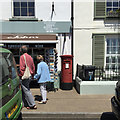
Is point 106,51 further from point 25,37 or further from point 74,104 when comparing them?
point 25,37

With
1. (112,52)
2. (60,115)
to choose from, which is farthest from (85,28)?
(60,115)

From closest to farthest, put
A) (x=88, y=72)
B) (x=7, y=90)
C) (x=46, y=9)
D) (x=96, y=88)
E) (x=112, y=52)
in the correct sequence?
(x=7, y=90)
(x=96, y=88)
(x=88, y=72)
(x=46, y=9)
(x=112, y=52)

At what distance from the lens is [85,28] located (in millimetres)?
7551

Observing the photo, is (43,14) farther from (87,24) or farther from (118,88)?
(118,88)

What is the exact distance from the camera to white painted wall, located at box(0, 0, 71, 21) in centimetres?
766

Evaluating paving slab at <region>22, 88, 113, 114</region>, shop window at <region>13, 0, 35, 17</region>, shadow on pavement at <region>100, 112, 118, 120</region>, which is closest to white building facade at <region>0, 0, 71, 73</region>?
shop window at <region>13, 0, 35, 17</region>

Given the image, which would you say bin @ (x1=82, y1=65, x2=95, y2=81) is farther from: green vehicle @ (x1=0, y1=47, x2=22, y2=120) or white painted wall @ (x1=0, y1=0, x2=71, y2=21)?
green vehicle @ (x1=0, y1=47, x2=22, y2=120)

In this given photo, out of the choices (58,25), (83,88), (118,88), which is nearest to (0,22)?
(58,25)

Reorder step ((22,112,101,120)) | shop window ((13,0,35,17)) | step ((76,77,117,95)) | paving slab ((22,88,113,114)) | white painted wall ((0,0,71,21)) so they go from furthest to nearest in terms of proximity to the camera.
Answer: shop window ((13,0,35,17)) < white painted wall ((0,0,71,21)) < step ((76,77,117,95)) < paving slab ((22,88,113,114)) < step ((22,112,101,120))

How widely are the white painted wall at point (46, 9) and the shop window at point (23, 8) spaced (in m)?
0.33

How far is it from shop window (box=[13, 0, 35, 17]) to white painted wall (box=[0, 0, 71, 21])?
0.33 meters

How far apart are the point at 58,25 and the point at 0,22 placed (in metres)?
3.28

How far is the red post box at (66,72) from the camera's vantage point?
648 centimetres

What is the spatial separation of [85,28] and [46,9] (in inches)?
97.4
